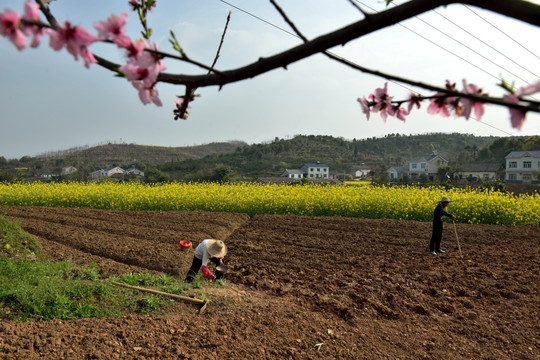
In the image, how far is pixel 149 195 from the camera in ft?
53.7

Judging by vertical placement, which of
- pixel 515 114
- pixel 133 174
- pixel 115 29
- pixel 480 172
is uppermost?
pixel 480 172

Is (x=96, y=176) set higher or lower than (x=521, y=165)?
lower

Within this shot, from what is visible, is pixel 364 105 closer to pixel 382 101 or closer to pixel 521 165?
pixel 382 101

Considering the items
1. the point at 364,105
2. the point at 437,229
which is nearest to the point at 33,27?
the point at 364,105

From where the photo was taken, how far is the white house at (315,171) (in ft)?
207

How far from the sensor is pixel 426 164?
65125 millimetres

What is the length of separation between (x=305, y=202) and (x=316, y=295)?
335 inches

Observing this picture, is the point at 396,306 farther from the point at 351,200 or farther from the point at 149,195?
the point at 149,195

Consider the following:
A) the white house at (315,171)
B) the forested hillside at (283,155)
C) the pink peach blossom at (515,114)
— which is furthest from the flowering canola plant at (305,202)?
the white house at (315,171)

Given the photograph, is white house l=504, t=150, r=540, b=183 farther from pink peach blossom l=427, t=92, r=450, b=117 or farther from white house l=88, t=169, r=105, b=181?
pink peach blossom l=427, t=92, r=450, b=117

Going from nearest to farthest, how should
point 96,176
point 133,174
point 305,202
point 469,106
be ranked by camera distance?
point 469,106, point 305,202, point 133,174, point 96,176

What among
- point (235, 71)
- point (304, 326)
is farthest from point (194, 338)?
point (235, 71)

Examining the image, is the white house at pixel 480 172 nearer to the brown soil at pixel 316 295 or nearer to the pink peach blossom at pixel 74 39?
the brown soil at pixel 316 295

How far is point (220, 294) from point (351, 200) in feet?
30.7
